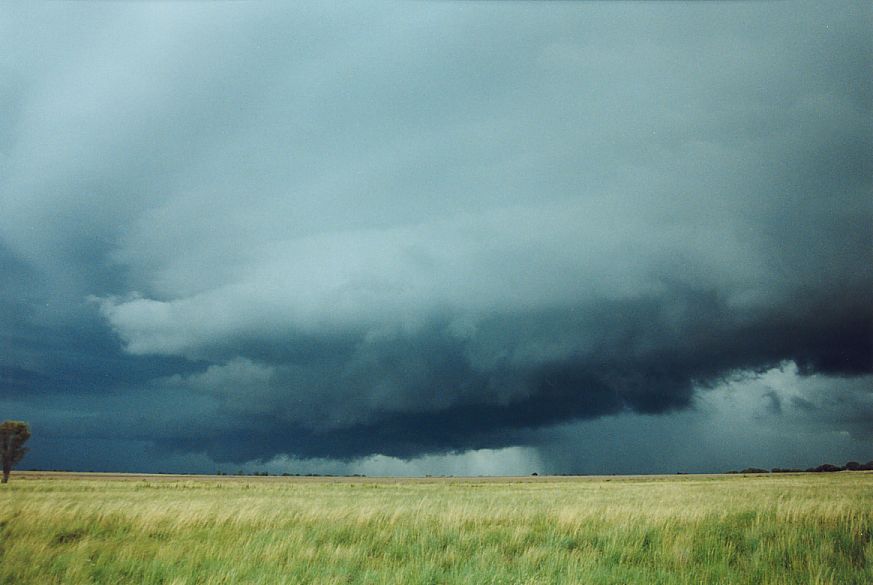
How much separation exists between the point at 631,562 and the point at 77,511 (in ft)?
47.9

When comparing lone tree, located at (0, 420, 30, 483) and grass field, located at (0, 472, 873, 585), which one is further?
lone tree, located at (0, 420, 30, 483)

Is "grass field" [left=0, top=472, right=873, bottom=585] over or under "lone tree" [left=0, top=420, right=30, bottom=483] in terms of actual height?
under

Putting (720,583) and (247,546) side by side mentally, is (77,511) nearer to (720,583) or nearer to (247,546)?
(247,546)

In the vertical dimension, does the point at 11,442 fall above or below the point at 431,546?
above

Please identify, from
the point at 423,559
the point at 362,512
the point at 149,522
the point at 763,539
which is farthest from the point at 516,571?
the point at 149,522

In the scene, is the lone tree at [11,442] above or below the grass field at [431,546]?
above

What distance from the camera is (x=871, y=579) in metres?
9.50

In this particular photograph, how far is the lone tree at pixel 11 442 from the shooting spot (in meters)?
63.2

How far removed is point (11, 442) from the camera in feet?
208

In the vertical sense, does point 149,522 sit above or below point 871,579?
above

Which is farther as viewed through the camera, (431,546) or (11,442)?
(11,442)

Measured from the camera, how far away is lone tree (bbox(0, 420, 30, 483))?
63250mm

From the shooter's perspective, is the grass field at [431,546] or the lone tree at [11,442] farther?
the lone tree at [11,442]

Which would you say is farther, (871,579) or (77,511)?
(77,511)
